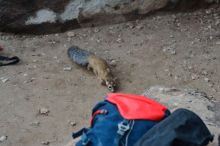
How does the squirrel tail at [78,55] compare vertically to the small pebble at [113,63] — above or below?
above

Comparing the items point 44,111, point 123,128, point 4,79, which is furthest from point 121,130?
point 4,79

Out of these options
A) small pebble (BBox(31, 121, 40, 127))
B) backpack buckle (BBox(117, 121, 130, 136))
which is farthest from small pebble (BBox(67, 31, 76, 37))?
backpack buckle (BBox(117, 121, 130, 136))

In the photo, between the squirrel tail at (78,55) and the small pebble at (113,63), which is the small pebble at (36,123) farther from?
the small pebble at (113,63)

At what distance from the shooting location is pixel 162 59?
3.68m

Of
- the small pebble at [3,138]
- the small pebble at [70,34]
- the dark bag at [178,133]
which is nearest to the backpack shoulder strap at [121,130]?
the dark bag at [178,133]

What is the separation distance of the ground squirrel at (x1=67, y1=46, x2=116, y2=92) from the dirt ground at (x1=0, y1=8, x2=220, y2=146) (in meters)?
0.05

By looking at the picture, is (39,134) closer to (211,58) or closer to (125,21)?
(211,58)

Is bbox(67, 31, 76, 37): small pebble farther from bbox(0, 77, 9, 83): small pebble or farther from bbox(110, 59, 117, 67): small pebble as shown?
bbox(0, 77, 9, 83): small pebble

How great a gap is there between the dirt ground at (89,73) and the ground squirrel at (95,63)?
0.05m

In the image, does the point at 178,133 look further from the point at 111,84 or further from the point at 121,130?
the point at 111,84

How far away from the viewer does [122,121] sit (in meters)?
1.84

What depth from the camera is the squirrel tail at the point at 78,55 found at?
3564mm

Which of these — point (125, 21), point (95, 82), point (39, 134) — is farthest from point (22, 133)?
point (125, 21)

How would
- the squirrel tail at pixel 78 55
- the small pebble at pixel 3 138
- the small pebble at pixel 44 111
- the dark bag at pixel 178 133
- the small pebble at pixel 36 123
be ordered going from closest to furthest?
the dark bag at pixel 178 133 < the small pebble at pixel 3 138 < the small pebble at pixel 36 123 < the small pebble at pixel 44 111 < the squirrel tail at pixel 78 55
